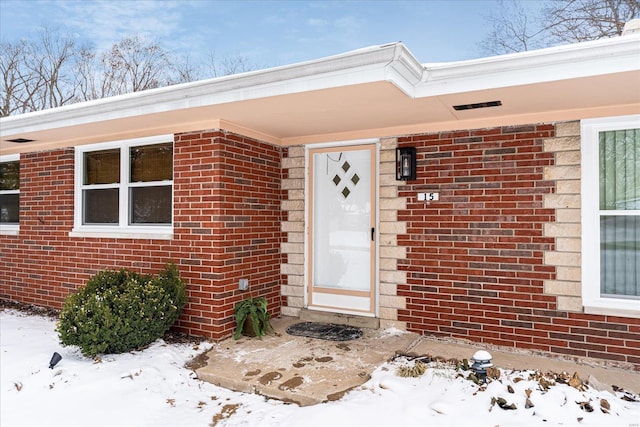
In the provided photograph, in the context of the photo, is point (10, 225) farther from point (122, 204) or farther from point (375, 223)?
point (375, 223)

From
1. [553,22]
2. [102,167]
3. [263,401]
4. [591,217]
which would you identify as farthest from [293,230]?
[553,22]

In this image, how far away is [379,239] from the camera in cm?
493

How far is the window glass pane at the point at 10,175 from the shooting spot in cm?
660

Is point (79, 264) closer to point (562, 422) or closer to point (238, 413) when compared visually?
point (238, 413)

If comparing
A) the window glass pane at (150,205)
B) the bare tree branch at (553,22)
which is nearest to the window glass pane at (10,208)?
the window glass pane at (150,205)

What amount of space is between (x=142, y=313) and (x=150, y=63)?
13.0 meters

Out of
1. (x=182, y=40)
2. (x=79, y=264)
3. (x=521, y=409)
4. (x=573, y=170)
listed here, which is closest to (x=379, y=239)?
(x=573, y=170)

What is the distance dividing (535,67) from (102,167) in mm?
5102

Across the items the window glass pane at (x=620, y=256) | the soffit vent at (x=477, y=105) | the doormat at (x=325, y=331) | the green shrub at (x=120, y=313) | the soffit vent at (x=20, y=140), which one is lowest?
the doormat at (x=325, y=331)

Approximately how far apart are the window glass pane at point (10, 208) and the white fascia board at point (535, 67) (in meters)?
6.38

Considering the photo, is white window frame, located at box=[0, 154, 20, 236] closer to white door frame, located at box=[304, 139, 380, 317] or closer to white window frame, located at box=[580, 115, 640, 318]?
white door frame, located at box=[304, 139, 380, 317]

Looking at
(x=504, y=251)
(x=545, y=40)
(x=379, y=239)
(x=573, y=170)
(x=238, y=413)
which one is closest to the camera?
(x=238, y=413)

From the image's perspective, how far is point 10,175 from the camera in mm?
6695

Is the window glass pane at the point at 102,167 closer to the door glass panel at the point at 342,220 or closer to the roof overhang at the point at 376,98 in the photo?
the roof overhang at the point at 376,98
